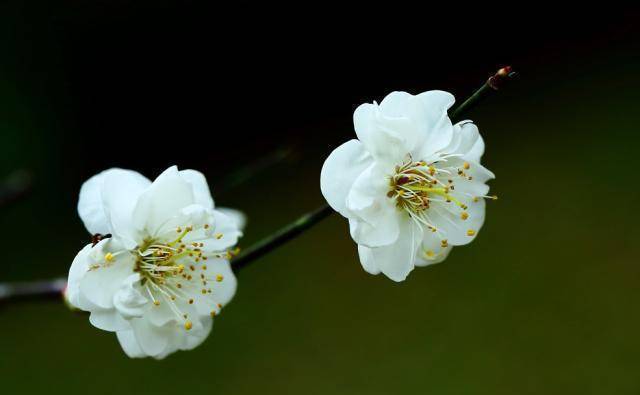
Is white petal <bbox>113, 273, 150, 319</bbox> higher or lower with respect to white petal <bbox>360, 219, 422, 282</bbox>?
higher

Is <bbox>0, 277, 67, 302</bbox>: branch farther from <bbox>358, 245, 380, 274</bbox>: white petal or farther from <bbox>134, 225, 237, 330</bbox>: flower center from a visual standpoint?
<bbox>358, 245, 380, 274</bbox>: white petal

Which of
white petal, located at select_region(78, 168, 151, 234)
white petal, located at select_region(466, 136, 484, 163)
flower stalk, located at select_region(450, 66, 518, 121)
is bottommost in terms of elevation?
white petal, located at select_region(466, 136, 484, 163)

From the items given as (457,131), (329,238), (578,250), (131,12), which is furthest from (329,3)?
(457,131)

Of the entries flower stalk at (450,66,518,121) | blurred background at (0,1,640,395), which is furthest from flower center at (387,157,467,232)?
blurred background at (0,1,640,395)

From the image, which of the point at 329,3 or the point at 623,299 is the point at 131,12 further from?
the point at 623,299

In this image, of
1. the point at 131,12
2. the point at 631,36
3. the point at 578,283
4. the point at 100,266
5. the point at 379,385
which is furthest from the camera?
the point at 631,36

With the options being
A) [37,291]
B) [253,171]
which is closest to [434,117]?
[253,171]
